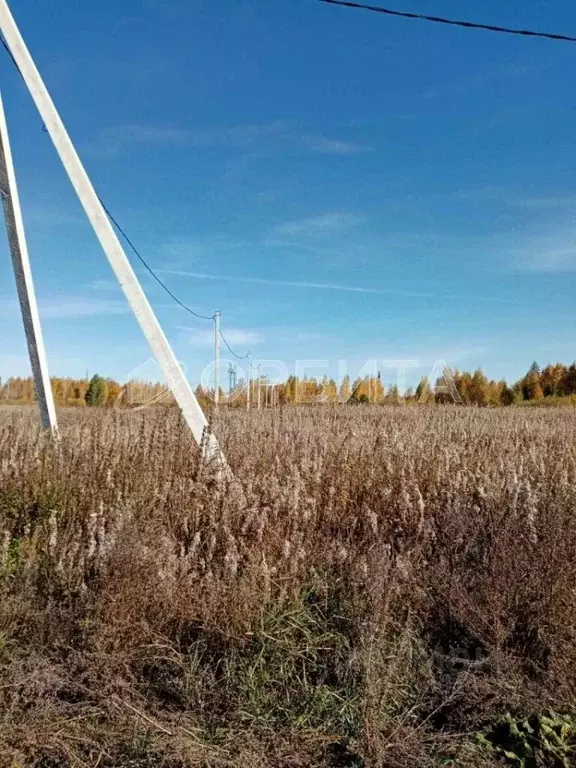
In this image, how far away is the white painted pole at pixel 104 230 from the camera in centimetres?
564

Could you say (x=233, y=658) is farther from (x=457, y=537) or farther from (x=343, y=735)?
(x=457, y=537)

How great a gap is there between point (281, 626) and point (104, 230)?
4.01 m

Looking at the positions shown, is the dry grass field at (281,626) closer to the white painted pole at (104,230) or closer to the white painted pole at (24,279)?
the white painted pole at (104,230)

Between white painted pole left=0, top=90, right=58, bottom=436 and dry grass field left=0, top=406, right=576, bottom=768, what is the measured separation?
1.81 meters

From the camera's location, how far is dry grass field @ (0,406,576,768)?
2.48m

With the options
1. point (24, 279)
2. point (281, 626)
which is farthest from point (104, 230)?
point (281, 626)

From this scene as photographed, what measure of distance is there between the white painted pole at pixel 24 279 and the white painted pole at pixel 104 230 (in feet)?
1.58

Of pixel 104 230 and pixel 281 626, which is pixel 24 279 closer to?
pixel 104 230

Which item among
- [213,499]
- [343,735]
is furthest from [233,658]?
[213,499]

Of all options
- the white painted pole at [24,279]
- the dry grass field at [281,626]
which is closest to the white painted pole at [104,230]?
the white painted pole at [24,279]

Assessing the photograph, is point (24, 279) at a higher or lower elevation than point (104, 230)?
lower

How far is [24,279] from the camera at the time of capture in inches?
249

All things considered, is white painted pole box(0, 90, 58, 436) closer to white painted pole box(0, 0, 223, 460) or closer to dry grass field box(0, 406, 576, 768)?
white painted pole box(0, 0, 223, 460)

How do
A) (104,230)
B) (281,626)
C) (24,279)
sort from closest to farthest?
(281,626)
(104,230)
(24,279)
